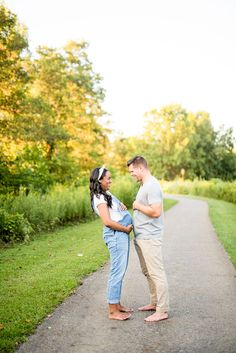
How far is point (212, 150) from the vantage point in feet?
246

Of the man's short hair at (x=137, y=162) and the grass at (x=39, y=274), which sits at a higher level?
the man's short hair at (x=137, y=162)

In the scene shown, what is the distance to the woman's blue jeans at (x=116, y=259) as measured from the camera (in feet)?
17.8

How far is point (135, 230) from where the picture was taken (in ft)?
18.2

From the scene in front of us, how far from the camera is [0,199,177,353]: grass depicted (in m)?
5.26

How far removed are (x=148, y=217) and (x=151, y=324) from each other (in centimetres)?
148

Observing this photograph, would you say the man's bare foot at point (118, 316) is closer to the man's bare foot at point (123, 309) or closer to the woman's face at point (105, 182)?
the man's bare foot at point (123, 309)

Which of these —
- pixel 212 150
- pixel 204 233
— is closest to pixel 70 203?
pixel 204 233

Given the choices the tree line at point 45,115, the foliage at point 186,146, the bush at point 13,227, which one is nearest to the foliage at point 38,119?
the tree line at point 45,115

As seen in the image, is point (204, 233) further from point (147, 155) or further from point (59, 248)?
point (147, 155)

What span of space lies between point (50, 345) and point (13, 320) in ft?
3.34

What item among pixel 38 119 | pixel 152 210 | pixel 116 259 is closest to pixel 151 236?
pixel 152 210

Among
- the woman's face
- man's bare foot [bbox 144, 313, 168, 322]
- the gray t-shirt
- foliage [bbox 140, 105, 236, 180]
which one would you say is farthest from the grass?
foliage [bbox 140, 105, 236, 180]

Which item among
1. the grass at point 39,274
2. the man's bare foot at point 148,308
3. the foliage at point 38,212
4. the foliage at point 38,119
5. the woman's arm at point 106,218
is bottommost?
the grass at point 39,274

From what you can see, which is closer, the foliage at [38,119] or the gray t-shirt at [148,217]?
the gray t-shirt at [148,217]
